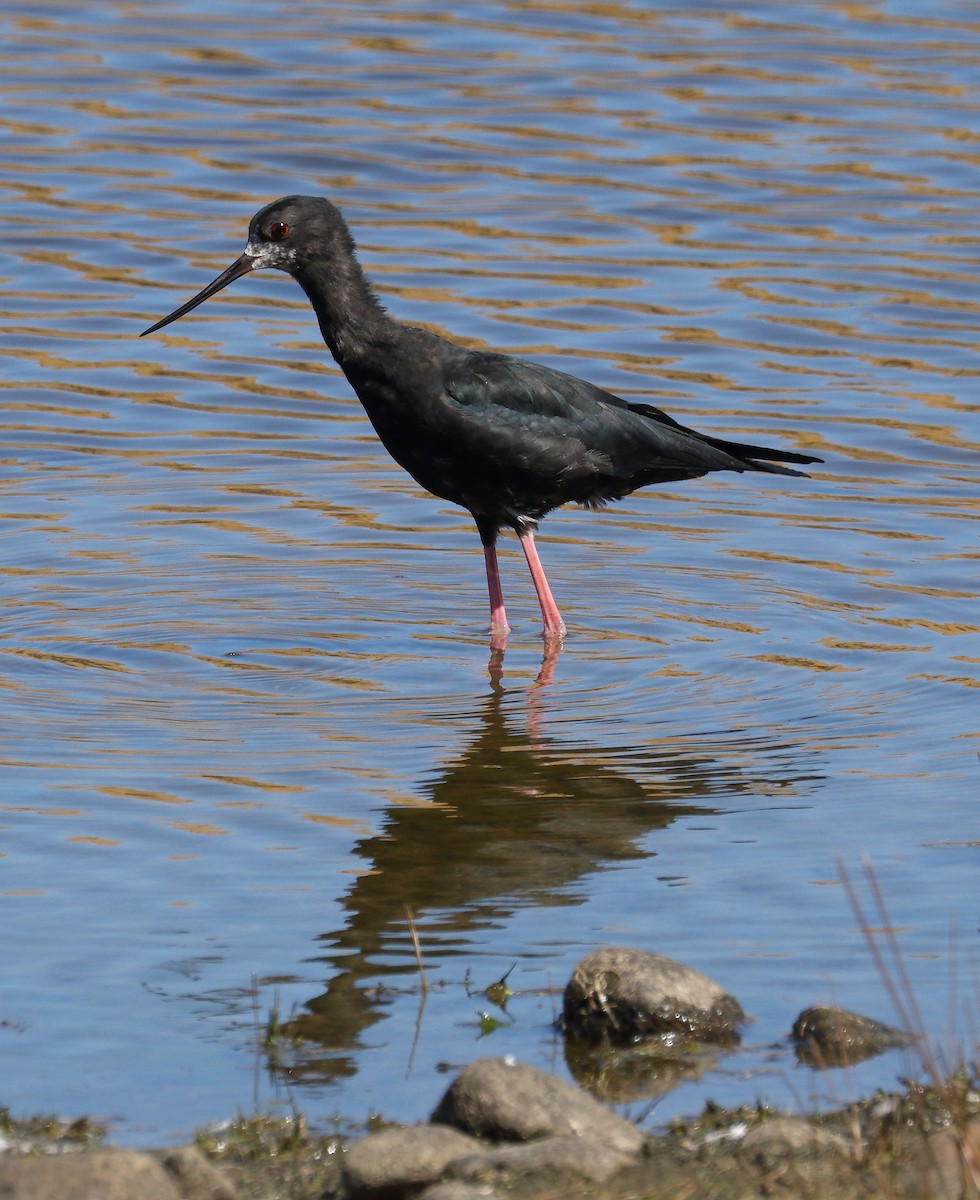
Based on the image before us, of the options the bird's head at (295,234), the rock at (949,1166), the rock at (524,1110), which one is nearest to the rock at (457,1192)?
the rock at (524,1110)

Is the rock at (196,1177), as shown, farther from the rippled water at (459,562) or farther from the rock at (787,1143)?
the rock at (787,1143)

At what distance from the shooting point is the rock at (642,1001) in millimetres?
5227

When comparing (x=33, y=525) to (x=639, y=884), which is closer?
(x=639, y=884)

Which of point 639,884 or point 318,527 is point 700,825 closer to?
point 639,884

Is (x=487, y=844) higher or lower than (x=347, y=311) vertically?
lower

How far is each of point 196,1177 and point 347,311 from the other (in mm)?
5270

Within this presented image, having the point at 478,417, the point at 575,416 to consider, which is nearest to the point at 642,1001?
the point at 478,417

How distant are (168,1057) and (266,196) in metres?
11.2

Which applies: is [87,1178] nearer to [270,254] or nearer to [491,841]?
[491,841]

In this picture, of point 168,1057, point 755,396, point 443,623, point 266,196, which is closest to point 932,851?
point 168,1057

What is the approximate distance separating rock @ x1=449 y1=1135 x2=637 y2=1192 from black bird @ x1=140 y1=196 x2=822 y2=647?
15.5ft

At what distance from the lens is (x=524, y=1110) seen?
15.2 ft

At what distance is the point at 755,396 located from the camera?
1237 centimetres

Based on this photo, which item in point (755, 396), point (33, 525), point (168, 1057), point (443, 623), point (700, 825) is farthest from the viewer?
point (755, 396)
